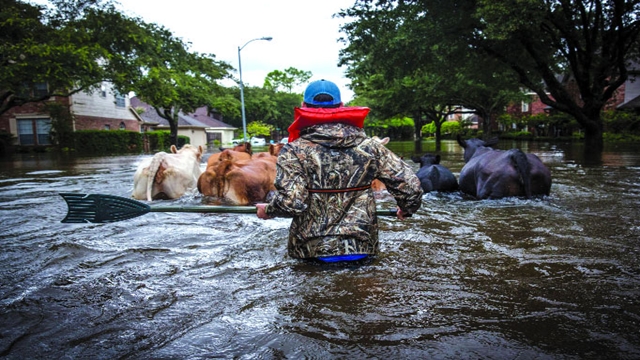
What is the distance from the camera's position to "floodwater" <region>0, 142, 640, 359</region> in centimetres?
277

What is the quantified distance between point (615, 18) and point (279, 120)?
2404 inches

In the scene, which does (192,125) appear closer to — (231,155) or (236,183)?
(231,155)

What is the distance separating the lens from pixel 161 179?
905 cm

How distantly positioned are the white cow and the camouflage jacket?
5.94 m

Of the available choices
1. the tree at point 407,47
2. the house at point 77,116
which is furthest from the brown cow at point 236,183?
the house at point 77,116

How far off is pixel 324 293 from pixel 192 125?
176ft

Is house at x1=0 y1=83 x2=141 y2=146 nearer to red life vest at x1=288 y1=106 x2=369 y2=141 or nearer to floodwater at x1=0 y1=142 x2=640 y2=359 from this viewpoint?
floodwater at x1=0 y1=142 x2=640 y2=359

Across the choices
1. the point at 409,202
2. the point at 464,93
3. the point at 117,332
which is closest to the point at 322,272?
the point at 409,202

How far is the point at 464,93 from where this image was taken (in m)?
30.5

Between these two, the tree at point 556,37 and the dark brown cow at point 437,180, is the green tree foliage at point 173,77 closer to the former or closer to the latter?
the tree at point 556,37

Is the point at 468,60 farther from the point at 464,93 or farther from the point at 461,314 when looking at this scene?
the point at 461,314

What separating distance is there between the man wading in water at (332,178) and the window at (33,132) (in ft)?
113

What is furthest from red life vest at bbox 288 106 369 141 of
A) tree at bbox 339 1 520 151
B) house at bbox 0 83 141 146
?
house at bbox 0 83 141 146

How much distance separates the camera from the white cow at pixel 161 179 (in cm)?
889
